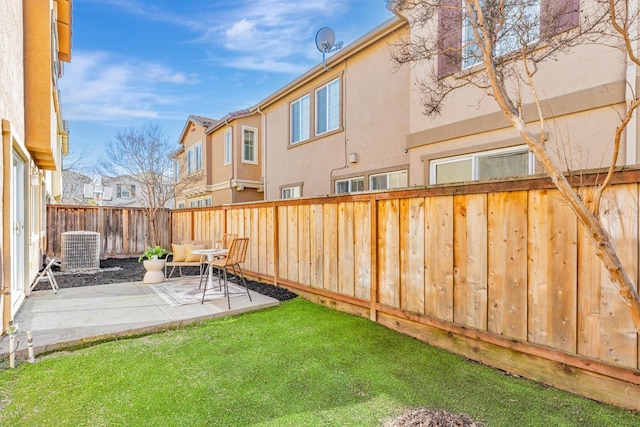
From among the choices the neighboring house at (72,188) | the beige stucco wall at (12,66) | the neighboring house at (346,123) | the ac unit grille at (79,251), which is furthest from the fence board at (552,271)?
Answer: the neighboring house at (72,188)

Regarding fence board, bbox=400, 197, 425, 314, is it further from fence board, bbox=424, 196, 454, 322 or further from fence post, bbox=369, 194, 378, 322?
fence post, bbox=369, 194, 378, 322

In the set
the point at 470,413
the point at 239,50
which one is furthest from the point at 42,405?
the point at 239,50

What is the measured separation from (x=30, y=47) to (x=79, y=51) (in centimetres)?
919

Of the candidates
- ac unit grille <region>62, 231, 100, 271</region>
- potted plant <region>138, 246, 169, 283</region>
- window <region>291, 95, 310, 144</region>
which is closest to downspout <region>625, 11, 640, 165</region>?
window <region>291, 95, 310, 144</region>

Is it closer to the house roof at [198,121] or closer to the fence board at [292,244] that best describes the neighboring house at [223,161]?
the house roof at [198,121]

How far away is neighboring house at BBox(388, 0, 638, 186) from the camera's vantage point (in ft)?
12.9

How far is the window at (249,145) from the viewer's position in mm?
13586

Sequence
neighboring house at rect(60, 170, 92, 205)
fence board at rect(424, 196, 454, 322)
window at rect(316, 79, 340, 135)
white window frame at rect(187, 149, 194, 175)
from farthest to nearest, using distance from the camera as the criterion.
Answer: neighboring house at rect(60, 170, 92, 205)
white window frame at rect(187, 149, 194, 175)
window at rect(316, 79, 340, 135)
fence board at rect(424, 196, 454, 322)

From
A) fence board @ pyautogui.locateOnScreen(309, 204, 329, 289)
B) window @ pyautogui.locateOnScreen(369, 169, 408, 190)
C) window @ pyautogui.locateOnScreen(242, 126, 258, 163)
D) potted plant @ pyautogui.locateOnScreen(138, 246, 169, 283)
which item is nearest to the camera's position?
fence board @ pyautogui.locateOnScreen(309, 204, 329, 289)

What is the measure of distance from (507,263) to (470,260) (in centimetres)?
35

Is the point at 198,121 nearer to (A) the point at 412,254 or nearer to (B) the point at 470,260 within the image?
(A) the point at 412,254

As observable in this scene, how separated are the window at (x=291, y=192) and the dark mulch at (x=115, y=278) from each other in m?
3.65

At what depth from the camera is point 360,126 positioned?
8188 mm

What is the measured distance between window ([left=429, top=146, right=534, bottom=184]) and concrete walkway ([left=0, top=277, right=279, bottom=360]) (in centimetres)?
362
